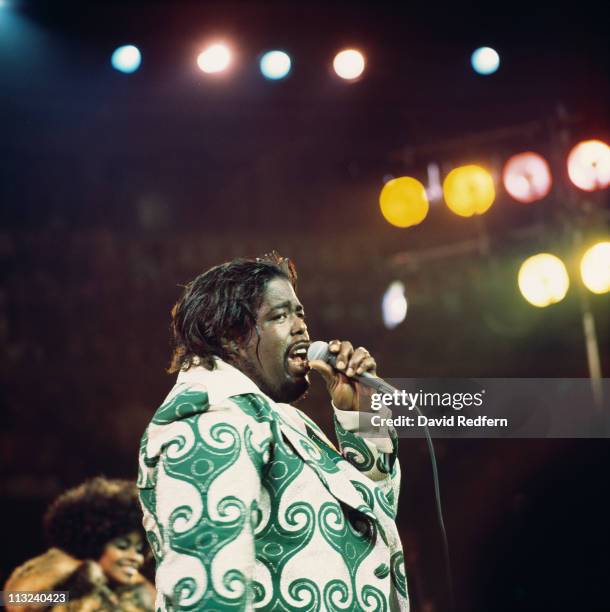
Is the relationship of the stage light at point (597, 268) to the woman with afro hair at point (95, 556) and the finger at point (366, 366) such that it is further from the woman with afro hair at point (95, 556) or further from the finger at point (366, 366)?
the finger at point (366, 366)

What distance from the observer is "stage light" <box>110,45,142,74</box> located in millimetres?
3824

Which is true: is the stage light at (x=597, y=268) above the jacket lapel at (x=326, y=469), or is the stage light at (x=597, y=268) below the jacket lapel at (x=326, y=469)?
above

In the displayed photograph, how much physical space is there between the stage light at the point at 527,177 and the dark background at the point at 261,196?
0.05m

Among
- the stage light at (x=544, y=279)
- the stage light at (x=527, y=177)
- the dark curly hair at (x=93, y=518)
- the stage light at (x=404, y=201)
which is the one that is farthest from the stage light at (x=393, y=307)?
the dark curly hair at (x=93, y=518)

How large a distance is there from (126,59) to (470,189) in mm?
1873

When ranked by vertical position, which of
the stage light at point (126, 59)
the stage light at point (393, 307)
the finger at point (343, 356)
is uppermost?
the stage light at point (126, 59)

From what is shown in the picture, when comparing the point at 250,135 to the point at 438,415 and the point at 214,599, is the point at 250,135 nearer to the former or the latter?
the point at 438,415

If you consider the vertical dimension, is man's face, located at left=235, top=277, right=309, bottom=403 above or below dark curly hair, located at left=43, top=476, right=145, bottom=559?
above

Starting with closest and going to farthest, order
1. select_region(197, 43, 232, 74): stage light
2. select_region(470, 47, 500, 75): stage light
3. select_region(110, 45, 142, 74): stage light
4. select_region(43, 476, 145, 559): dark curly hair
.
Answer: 1. select_region(43, 476, 145, 559): dark curly hair
2. select_region(110, 45, 142, 74): stage light
3. select_region(197, 43, 232, 74): stage light
4. select_region(470, 47, 500, 75): stage light

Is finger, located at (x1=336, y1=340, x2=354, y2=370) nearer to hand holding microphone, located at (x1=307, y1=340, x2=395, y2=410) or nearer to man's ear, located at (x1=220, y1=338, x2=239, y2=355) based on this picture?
hand holding microphone, located at (x1=307, y1=340, x2=395, y2=410)

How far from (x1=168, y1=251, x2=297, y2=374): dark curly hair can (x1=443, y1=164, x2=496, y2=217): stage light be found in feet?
9.50

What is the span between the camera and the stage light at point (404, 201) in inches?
181

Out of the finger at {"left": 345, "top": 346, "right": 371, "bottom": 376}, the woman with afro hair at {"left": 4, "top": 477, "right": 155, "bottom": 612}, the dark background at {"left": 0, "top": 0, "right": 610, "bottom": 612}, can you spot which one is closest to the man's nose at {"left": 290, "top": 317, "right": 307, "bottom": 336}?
the finger at {"left": 345, "top": 346, "right": 371, "bottom": 376}

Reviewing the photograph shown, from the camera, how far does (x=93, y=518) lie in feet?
9.02
